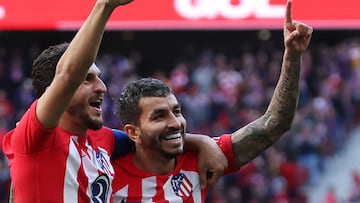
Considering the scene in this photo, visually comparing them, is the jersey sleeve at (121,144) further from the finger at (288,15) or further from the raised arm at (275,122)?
the finger at (288,15)

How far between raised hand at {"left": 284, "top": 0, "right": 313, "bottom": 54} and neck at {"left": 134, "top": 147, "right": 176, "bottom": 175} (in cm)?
69

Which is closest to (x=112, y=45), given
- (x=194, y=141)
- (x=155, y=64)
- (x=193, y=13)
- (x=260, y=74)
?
(x=155, y=64)

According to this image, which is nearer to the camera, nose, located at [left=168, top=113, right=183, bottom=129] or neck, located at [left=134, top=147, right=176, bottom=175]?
nose, located at [left=168, top=113, right=183, bottom=129]

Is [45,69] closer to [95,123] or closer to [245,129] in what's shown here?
[95,123]

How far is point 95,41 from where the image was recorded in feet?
9.50

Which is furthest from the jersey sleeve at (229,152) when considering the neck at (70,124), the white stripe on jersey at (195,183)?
the neck at (70,124)

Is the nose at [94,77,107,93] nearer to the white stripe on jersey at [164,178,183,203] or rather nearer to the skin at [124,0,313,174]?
the skin at [124,0,313,174]

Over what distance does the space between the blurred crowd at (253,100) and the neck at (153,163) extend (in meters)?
7.42

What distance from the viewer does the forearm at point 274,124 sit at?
12.3 ft

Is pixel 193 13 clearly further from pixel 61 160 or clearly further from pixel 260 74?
pixel 260 74

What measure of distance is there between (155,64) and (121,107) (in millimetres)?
11357

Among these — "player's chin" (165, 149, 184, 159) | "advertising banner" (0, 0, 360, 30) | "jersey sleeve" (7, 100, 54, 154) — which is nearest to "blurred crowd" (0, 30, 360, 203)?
"advertising banner" (0, 0, 360, 30)

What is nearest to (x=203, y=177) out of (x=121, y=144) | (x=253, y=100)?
(x=121, y=144)

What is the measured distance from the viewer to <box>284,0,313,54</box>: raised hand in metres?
3.58
